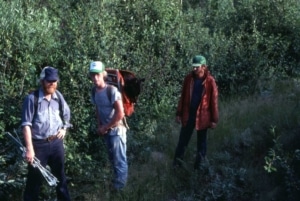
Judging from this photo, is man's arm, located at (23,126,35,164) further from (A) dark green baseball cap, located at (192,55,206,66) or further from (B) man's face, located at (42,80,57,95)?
(A) dark green baseball cap, located at (192,55,206,66)

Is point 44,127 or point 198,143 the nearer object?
point 44,127

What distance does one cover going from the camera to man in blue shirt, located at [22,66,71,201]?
252 inches

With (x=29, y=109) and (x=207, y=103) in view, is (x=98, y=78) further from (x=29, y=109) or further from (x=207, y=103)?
(x=207, y=103)

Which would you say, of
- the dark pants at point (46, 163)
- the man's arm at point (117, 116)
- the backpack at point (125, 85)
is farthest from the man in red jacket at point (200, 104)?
the dark pants at point (46, 163)

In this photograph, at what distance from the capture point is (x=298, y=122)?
830cm

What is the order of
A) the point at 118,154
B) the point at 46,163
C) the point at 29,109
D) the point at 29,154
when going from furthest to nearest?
the point at 118,154 < the point at 46,163 < the point at 29,109 < the point at 29,154

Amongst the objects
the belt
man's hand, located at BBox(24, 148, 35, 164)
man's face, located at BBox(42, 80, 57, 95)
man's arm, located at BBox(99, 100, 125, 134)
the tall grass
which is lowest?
the tall grass

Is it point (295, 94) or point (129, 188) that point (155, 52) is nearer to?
point (295, 94)

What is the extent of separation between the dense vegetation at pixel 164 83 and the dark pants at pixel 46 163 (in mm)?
1111

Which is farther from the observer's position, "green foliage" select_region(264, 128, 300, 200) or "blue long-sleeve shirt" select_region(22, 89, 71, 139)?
"green foliage" select_region(264, 128, 300, 200)

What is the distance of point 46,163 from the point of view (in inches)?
265

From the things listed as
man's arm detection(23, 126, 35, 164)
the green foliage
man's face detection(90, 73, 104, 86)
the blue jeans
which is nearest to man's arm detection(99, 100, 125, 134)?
the blue jeans

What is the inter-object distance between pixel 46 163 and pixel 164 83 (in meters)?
5.12

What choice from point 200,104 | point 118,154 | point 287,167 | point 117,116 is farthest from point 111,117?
point 287,167
